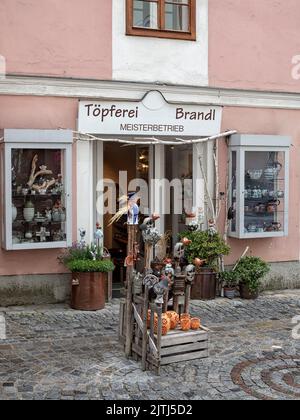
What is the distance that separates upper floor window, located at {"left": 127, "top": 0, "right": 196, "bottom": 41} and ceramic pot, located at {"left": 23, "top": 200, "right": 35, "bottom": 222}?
122 inches

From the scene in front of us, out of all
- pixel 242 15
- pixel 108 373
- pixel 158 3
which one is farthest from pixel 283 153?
pixel 108 373

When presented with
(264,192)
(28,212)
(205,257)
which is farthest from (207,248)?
(28,212)

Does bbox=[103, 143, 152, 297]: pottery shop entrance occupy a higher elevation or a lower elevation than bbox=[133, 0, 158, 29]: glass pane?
lower

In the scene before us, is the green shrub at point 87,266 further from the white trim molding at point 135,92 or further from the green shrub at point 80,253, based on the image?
the white trim molding at point 135,92

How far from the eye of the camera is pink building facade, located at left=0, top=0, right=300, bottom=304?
921cm

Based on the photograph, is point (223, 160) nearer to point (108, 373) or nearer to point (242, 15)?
point (242, 15)

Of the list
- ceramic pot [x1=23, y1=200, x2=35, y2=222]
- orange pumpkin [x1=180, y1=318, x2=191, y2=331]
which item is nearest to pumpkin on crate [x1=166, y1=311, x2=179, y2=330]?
orange pumpkin [x1=180, y1=318, x2=191, y2=331]

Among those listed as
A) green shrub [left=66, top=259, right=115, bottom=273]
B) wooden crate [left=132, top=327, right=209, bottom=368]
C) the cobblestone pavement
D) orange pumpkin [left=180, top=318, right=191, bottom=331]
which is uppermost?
green shrub [left=66, top=259, right=115, bottom=273]

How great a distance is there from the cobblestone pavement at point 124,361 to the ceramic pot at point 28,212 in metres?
1.35

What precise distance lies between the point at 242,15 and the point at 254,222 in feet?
11.6

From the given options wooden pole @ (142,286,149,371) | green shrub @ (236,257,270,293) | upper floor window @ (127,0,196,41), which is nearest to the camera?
wooden pole @ (142,286,149,371)

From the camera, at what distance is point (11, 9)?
9.05 m

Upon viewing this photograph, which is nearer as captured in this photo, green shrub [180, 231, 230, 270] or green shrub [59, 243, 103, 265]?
green shrub [59, 243, 103, 265]

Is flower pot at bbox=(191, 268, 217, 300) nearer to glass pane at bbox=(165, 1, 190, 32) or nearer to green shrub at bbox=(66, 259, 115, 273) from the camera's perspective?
green shrub at bbox=(66, 259, 115, 273)
